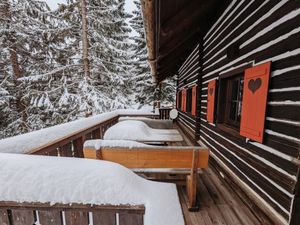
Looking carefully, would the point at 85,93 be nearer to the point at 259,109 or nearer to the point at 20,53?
the point at 20,53

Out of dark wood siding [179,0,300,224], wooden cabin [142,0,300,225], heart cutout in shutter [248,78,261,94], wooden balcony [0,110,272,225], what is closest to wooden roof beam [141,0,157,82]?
wooden cabin [142,0,300,225]

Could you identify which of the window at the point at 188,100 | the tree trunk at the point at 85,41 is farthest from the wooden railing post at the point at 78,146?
the tree trunk at the point at 85,41

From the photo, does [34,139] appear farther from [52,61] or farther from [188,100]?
[52,61]

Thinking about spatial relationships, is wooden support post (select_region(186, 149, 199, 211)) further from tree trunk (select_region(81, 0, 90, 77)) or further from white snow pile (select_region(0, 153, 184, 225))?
tree trunk (select_region(81, 0, 90, 77))

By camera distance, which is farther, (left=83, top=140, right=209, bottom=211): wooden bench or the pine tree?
the pine tree

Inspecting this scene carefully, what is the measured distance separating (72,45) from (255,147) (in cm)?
1073

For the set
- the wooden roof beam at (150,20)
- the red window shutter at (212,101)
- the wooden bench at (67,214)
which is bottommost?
the wooden bench at (67,214)

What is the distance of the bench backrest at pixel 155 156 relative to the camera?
2.25m

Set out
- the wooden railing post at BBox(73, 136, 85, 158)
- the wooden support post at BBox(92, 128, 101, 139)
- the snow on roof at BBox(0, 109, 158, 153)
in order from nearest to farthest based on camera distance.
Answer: the snow on roof at BBox(0, 109, 158, 153), the wooden railing post at BBox(73, 136, 85, 158), the wooden support post at BBox(92, 128, 101, 139)

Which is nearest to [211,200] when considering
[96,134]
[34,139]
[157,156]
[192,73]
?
[157,156]

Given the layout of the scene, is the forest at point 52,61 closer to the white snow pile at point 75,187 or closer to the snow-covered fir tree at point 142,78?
the snow-covered fir tree at point 142,78

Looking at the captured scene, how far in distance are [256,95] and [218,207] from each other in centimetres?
162

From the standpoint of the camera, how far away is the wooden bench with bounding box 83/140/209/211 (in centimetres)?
225

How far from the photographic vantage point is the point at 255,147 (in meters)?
2.36
